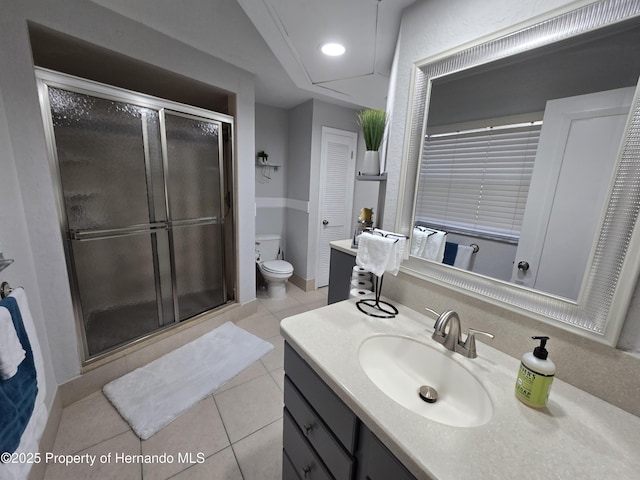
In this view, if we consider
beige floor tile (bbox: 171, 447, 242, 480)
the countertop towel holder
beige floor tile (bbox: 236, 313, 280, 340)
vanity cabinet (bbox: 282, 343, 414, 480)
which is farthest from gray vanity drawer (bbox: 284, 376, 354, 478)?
beige floor tile (bbox: 236, 313, 280, 340)

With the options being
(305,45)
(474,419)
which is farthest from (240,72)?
(474,419)

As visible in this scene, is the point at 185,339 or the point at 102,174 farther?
the point at 185,339

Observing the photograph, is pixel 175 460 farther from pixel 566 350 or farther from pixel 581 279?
pixel 581 279

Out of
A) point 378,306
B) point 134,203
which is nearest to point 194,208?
point 134,203

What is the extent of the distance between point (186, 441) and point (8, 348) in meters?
1.03

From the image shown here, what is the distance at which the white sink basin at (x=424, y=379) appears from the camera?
735 mm

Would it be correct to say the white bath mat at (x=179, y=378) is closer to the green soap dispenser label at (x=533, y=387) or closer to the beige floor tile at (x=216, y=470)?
the beige floor tile at (x=216, y=470)

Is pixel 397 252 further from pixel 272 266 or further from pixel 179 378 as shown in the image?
pixel 272 266

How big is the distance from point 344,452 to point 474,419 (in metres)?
0.38

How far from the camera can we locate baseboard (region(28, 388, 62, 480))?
42.8 inches

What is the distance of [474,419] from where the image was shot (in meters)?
0.71

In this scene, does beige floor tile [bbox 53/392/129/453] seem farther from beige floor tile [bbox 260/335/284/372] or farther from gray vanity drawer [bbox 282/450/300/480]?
gray vanity drawer [bbox 282/450/300/480]

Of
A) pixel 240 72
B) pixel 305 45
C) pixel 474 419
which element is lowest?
pixel 474 419

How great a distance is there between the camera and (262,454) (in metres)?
1.32
